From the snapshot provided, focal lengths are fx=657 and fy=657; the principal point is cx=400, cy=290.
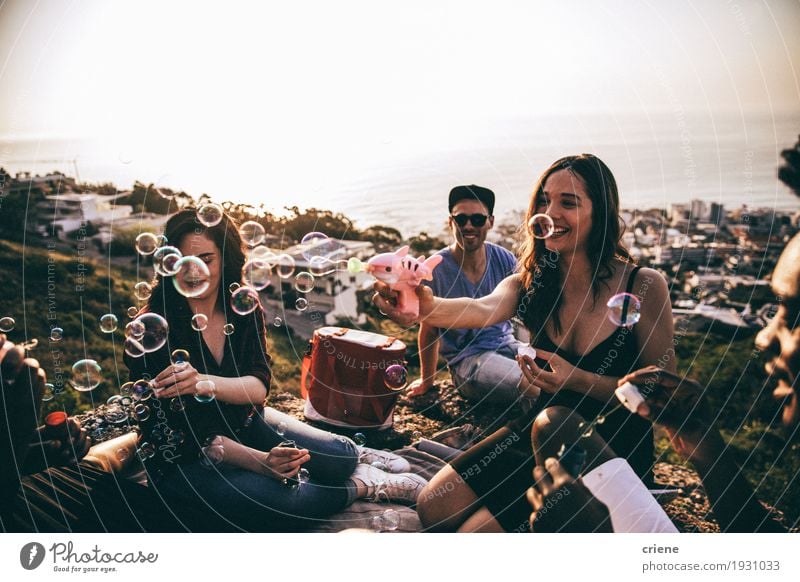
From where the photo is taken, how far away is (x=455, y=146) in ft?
16.4

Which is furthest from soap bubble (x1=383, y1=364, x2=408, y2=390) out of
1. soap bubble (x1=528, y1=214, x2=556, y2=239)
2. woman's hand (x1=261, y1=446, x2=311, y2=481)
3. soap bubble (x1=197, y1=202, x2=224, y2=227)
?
soap bubble (x1=197, y1=202, x2=224, y2=227)

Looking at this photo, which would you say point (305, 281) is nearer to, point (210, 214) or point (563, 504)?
point (210, 214)

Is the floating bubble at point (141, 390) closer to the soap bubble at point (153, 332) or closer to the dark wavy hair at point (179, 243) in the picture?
the soap bubble at point (153, 332)

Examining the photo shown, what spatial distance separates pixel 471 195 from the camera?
15.4ft

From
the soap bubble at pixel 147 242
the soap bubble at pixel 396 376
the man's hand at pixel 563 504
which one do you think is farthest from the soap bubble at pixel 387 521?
the soap bubble at pixel 147 242

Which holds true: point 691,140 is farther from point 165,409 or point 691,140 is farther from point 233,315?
point 165,409

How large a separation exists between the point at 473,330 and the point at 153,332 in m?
2.47

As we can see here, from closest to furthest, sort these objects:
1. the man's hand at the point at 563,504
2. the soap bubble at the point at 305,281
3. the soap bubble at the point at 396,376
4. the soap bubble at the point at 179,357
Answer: the man's hand at the point at 563,504 < the soap bubble at the point at 179,357 < the soap bubble at the point at 305,281 < the soap bubble at the point at 396,376

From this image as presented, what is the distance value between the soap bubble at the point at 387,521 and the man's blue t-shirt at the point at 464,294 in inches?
68.1

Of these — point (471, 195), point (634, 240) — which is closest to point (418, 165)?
point (471, 195)

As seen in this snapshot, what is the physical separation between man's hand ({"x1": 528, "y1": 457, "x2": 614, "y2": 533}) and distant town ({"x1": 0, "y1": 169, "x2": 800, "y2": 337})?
10.5ft

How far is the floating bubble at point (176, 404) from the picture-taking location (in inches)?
122
